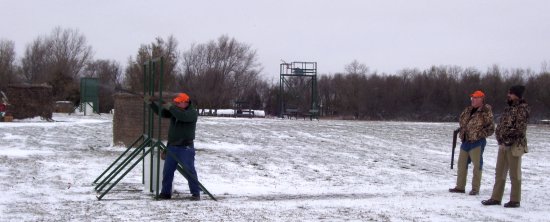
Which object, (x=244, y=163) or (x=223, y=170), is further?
(x=244, y=163)

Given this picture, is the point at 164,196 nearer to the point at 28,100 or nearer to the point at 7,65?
the point at 28,100

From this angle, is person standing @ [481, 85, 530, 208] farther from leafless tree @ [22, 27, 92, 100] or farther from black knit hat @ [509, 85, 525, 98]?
leafless tree @ [22, 27, 92, 100]

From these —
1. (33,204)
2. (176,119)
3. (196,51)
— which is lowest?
(33,204)

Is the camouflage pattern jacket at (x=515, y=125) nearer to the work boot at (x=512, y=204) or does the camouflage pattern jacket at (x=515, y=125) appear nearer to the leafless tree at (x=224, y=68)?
the work boot at (x=512, y=204)

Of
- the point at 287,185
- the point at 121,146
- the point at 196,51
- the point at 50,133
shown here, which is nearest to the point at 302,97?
the point at 196,51

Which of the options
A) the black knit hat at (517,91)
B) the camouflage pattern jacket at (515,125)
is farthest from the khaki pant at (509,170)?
the black knit hat at (517,91)

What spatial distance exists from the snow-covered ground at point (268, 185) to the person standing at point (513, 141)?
26 centimetres

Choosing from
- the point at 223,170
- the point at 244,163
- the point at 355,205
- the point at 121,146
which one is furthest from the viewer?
the point at 121,146

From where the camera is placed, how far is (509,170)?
31.7 feet

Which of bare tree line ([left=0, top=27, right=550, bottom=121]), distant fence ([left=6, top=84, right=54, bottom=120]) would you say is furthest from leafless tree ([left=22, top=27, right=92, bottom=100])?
distant fence ([left=6, top=84, right=54, bottom=120])

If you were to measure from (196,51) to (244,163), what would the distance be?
6162 cm

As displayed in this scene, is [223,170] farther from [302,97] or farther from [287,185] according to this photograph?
[302,97]

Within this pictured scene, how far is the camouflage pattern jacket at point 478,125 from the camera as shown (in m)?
10.7

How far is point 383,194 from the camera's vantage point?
10.9 meters
